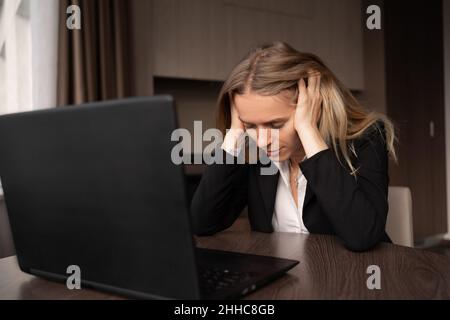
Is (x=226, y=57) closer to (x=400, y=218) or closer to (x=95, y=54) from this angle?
(x=95, y=54)

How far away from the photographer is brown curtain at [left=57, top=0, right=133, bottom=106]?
2.32 m

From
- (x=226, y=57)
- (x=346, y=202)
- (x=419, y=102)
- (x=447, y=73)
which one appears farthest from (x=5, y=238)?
(x=447, y=73)

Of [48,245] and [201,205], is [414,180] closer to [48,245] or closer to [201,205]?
[201,205]

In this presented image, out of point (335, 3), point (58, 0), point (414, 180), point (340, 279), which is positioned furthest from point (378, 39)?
point (340, 279)

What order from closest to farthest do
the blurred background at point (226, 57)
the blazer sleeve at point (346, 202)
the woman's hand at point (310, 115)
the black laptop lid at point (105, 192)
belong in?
the black laptop lid at point (105, 192) → the blazer sleeve at point (346, 202) → the woman's hand at point (310, 115) → the blurred background at point (226, 57)

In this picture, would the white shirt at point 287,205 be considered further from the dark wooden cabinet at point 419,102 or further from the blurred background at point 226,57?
the dark wooden cabinet at point 419,102

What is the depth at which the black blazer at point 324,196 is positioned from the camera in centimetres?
100

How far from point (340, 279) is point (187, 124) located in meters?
2.46

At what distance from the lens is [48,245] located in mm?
699

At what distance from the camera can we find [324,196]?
1015 millimetres

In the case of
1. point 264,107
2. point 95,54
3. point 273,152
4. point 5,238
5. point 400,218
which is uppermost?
point 95,54

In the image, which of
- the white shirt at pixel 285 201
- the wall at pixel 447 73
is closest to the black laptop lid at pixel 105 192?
the white shirt at pixel 285 201

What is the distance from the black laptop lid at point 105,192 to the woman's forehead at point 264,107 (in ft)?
2.15

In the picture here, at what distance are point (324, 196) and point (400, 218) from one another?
1.55ft
